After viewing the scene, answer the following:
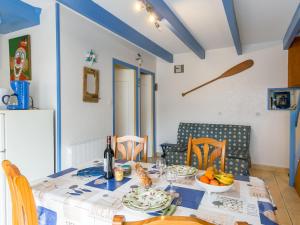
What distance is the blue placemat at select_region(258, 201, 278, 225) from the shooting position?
87 centimetres

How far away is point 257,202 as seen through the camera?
1.04m

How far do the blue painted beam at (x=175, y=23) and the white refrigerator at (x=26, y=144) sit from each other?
63.9 inches

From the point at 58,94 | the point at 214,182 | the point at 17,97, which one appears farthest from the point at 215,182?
the point at 17,97

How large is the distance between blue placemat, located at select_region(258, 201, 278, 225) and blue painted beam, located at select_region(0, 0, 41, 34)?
272 centimetres

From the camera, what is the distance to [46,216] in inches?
44.1

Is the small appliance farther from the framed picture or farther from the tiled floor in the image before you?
the framed picture

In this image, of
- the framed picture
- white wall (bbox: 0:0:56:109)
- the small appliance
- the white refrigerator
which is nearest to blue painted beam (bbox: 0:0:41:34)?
white wall (bbox: 0:0:56:109)

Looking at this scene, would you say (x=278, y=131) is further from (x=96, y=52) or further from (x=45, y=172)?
(x=45, y=172)

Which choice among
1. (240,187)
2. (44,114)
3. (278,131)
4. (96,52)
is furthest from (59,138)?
(278,131)

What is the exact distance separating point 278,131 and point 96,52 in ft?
11.3

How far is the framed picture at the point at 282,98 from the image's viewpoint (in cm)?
349

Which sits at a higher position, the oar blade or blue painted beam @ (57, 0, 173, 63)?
blue painted beam @ (57, 0, 173, 63)

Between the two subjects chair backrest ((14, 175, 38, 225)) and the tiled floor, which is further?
the tiled floor

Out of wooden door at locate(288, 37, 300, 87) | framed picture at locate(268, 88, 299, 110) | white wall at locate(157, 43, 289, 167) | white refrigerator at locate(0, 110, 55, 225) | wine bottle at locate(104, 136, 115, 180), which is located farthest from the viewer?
white wall at locate(157, 43, 289, 167)
